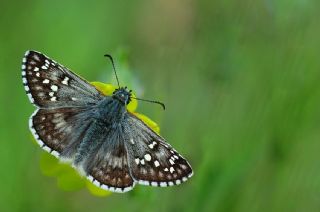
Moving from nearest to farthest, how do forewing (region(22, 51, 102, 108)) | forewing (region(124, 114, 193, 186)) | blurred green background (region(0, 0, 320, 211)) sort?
forewing (region(124, 114, 193, 186)) < forewing (region(22, 51, 102, 108)) < blurred green background (region(0, 0, 320, 211))

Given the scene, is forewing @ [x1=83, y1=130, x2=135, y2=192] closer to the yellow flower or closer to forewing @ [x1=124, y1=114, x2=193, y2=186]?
forewing @ [x1=124, y1=114, x2=193, y2=186]

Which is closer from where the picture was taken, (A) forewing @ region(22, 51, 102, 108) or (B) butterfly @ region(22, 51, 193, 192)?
(B) butterfly @ region(22, 51, 193, 192)

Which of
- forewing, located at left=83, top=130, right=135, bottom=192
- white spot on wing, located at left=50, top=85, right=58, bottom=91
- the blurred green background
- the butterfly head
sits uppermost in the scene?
the blurred green background

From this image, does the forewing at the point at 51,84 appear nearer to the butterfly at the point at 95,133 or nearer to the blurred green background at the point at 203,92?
the butterfly at the point at 95,133

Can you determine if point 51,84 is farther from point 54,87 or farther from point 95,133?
point 95,133

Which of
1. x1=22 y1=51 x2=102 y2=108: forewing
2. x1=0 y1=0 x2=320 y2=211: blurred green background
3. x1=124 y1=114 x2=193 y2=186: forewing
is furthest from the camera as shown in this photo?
x1=0 y1=0 x2=320 y2=211: blurred green background

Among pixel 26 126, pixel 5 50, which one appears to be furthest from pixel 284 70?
pixel 5 50

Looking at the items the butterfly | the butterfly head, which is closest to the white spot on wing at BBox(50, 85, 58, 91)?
the butterfly

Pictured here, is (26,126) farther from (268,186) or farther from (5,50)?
(268,186)

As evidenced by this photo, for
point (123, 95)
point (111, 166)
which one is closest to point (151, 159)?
point (111, 166)
